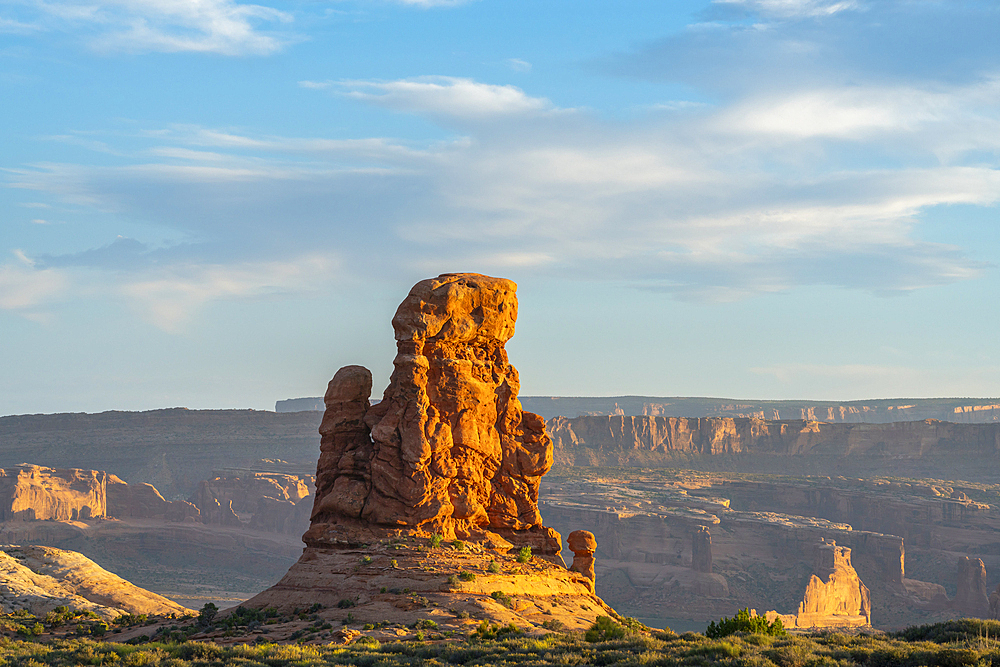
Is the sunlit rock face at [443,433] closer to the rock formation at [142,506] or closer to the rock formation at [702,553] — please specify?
the rock formation at [702,553]

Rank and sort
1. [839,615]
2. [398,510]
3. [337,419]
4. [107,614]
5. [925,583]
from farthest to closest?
[925,583] → [839,615] → [107,614] → [337,419] → [398,510]

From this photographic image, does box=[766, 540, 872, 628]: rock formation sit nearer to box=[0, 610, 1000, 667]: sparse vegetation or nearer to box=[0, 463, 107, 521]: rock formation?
box=[0, 610, 1000, 667]: sparse vegetation

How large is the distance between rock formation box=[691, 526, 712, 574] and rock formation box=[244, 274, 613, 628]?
Answer: 3849 inches

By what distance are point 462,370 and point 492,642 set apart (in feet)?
46.6

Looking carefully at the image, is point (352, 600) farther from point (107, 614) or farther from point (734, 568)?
point (734, 568)

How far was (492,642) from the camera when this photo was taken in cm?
3055

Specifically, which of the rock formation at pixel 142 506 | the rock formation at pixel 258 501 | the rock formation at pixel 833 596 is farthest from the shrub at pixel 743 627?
the rock formation at pixel 142 506

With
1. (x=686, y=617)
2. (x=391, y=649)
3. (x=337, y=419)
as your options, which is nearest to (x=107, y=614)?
(x=337, y=419)

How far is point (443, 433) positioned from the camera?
41.3 metres

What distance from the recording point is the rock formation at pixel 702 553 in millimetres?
137500

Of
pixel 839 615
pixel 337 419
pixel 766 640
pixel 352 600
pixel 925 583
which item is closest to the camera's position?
pixel 766 640

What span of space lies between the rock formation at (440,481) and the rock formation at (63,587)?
26.4m

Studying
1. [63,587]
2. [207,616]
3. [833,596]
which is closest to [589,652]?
[207,616]

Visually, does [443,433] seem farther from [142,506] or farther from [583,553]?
[142,506]
